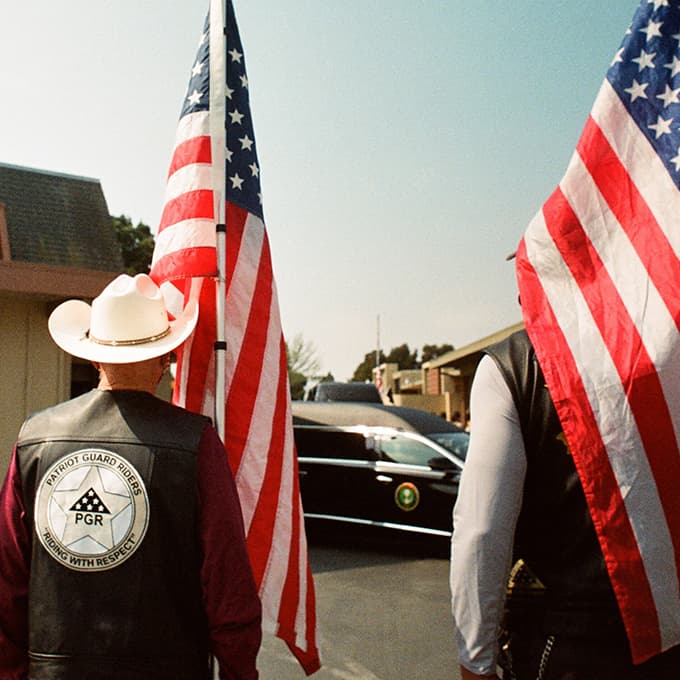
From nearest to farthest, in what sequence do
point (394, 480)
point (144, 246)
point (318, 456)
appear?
point (394, 480), point (318, 456), point (144, 246)

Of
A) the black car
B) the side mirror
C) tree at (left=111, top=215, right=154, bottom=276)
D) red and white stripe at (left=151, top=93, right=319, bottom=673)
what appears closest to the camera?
red and white stripe at (left=151, top=93, right=319, bottom=673)

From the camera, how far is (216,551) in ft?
6.55

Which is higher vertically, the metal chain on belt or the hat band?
the hat band

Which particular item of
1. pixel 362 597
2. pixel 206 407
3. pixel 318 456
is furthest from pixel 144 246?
pixel 206 407

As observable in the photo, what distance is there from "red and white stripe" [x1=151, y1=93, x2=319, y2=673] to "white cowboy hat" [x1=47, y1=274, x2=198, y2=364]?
0.52 meters

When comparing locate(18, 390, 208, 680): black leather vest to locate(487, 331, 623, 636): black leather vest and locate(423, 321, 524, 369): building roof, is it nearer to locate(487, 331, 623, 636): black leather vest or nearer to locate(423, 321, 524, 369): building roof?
locate(487, 331, 623, 636): black leather vest

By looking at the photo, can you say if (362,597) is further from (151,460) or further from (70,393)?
(70,393)

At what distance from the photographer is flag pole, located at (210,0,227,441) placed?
114 inches

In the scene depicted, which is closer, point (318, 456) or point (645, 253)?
point (645, 253)

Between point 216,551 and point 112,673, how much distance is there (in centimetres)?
42

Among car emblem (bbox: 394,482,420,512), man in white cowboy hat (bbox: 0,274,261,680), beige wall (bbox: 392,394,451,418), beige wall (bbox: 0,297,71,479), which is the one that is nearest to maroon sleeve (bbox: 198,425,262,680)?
man in white cowboy hat (bbox: 0,274,261,680)

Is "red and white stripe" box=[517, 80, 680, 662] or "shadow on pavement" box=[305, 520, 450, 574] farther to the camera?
"shadow on pavement" box=[305, 520, 450, 574]

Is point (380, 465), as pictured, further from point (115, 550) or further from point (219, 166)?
point (115, 550)

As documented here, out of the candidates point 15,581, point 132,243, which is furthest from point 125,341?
point 132,243
